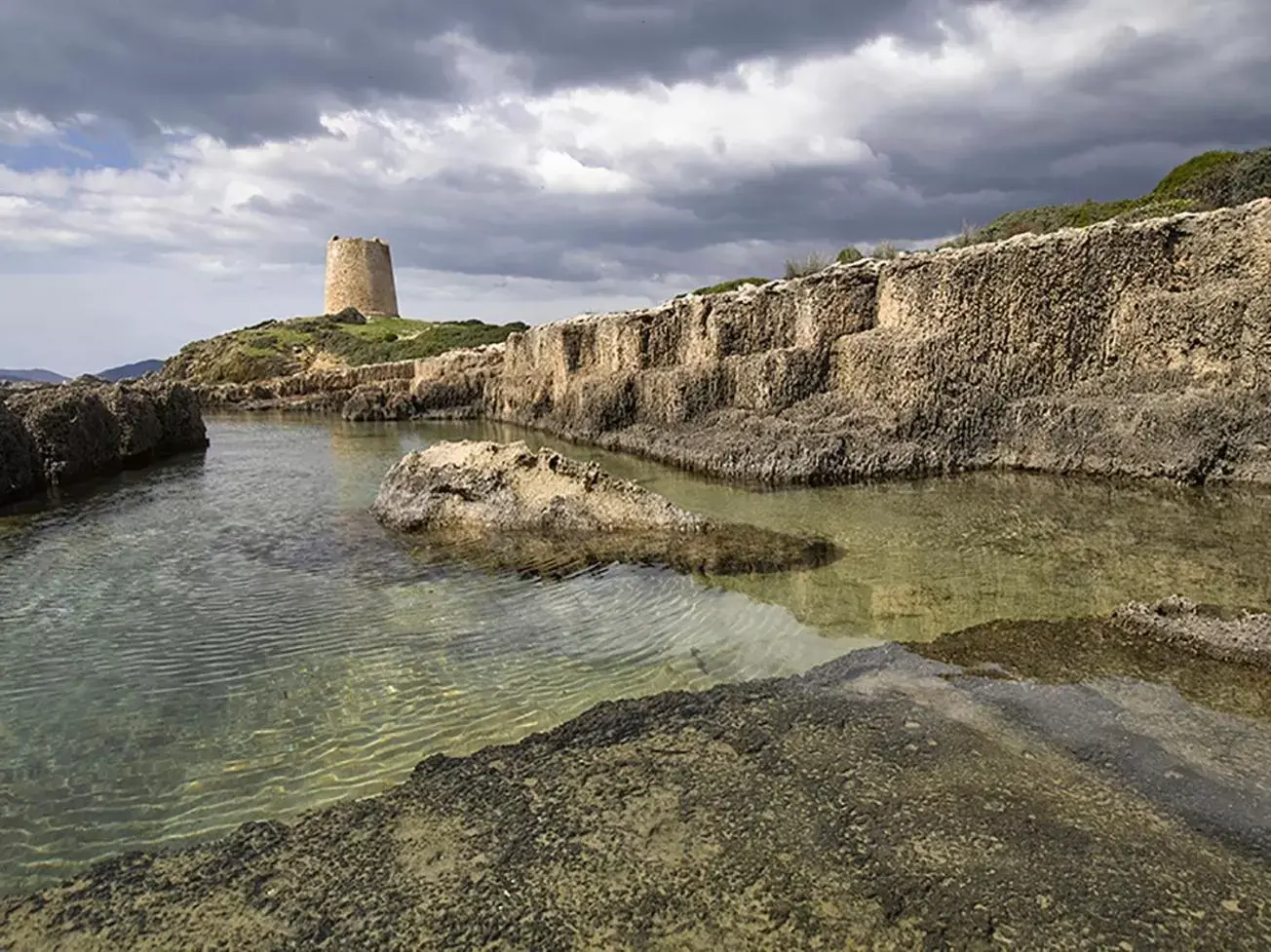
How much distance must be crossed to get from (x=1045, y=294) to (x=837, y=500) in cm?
664

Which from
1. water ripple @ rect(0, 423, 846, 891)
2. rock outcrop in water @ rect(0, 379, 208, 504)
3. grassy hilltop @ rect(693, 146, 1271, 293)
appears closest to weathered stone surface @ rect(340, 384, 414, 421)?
rock outcrop in water @ rect(0, 379, 208, 504)

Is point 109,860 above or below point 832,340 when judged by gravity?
below

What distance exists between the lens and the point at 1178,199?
25156mm

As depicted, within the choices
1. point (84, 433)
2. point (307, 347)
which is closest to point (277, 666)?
point (84, 433)

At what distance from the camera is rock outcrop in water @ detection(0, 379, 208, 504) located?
54.4ft

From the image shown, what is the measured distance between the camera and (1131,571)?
895 cm

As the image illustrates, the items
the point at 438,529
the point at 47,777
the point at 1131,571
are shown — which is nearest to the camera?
the point at 47,777

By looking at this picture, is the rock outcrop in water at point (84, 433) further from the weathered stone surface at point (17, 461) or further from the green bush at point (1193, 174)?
the green bush at point (1193, 174)

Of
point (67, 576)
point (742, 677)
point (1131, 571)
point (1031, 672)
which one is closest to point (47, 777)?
point (742, 677)

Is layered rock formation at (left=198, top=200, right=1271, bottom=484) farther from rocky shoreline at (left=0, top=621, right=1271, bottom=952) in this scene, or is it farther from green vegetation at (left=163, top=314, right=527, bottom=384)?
green vegetation at (left=163, top=314, right=527, bottom=384)

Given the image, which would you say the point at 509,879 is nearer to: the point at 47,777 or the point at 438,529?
the point at 47,777

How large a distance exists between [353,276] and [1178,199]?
274 ft

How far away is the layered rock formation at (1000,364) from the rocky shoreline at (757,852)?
11.5 meters

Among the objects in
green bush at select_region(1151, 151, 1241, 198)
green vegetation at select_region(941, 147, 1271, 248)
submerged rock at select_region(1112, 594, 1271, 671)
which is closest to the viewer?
submerged rock at select_region(1112, 594, 1271, 671)
